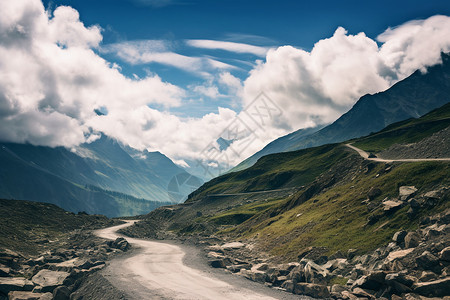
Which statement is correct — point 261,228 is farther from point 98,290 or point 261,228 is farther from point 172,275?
point 98,290

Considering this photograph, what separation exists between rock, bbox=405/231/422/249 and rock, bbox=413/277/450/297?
27.9 ft

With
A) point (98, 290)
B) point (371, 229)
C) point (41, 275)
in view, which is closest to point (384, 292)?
point (371, 229)

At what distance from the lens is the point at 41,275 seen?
46.5 metres

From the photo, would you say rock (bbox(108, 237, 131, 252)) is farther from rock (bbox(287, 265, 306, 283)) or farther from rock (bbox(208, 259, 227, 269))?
rock (bbox(287, 265, 306, 283))

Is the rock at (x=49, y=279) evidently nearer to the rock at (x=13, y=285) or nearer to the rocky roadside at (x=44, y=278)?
the rocky roadside at (x=44, y=278)

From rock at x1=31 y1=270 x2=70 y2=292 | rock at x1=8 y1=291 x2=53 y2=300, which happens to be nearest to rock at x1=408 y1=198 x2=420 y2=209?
rock at x1=8 y1=291 x2=53 y2=300

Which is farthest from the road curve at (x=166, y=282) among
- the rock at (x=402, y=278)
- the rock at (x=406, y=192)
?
the rock at (x=406, y=192)

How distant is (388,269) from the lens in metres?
34.7

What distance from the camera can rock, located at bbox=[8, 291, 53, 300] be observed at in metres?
38.9

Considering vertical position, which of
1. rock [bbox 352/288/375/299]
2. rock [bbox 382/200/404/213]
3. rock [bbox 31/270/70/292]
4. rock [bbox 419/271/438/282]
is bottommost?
rock [bbox 352/288/375/299]

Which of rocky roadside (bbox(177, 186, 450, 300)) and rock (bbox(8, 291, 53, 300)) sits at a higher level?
rock (bbox(8, 291, 53, 300))

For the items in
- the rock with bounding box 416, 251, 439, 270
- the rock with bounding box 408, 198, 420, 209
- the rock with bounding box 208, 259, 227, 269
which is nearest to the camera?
the rock with bounding box 416, 251, 439, 270

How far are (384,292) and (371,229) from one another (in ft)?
68.0

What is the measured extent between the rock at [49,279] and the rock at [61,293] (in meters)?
2.00
